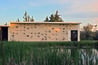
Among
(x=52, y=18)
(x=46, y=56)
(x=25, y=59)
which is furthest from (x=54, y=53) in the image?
(x=52, y=18)

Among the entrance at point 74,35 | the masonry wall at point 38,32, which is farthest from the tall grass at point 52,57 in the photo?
the entrance at point 74,35

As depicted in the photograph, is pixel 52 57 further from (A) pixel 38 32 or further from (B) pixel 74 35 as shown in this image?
(B) pixel 74 35

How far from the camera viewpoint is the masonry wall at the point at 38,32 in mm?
23000

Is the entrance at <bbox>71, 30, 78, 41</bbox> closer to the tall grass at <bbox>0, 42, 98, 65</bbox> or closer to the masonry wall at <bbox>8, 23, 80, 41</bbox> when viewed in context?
the masonry wall at <bbox>8, 23, 80, 41</bbox>

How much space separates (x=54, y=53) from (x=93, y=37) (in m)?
22.7

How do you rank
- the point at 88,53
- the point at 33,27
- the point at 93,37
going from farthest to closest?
the point at 93,37, the point at 33,27, the point at 88,53

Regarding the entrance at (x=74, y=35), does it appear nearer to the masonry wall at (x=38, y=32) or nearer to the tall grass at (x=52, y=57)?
the masonry wall at (x=38, y=32)

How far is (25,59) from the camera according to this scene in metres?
5.30

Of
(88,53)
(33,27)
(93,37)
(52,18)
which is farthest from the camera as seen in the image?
(52,18)

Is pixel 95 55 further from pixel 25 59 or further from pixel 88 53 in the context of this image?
pixel 25 59

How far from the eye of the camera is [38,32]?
2312cm

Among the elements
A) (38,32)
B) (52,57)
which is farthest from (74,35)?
(52,57)

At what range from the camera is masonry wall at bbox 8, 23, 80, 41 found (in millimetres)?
23000

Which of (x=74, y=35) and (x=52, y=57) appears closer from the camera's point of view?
(x=52, y=57)
